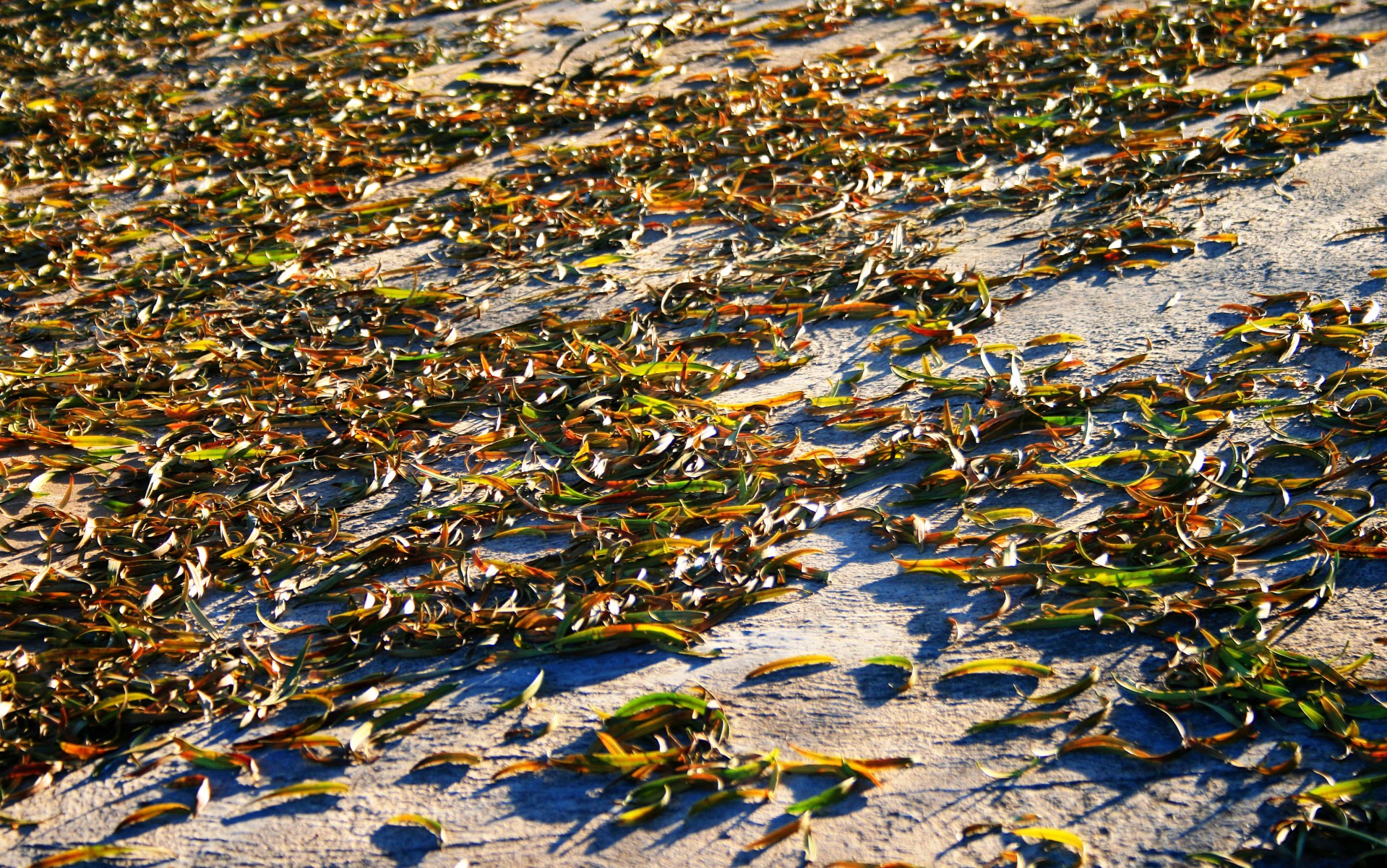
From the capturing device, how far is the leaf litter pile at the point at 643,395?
1.73 meters

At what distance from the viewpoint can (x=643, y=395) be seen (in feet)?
8.09

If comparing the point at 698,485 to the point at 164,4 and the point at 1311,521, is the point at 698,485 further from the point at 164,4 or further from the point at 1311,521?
the point at 164,4

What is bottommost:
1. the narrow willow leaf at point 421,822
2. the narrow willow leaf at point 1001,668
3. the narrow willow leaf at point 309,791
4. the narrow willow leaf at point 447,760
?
the narrow willow leaf at point 1001,668

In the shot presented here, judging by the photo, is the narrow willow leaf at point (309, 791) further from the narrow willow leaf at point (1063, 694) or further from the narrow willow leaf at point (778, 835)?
the narrow willow leaf at point (1063, 694)

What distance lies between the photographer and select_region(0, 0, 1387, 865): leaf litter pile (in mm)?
1729

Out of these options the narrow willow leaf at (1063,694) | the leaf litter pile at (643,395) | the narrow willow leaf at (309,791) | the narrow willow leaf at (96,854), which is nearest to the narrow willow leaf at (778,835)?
the leaf litter pile at (643,395)

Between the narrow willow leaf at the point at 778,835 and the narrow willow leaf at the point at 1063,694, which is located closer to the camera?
the narrow willow leaf at the point at 778,835

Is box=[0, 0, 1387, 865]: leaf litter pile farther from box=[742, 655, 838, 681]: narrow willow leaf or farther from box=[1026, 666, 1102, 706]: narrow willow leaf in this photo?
box=[742, 655, 838, 681]: narrow willow leaf

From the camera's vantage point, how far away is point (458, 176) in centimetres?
376

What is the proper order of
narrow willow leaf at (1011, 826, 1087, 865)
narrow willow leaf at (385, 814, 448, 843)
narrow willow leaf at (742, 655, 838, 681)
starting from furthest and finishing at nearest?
narrow willow leaf at (742, 655, 838, 681) → narrow willow leaf at (385, 814, 448, 843) → narrow willow leaf at (1011, 826, 1087, 865)

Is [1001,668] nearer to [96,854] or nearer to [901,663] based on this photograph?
[901,663]

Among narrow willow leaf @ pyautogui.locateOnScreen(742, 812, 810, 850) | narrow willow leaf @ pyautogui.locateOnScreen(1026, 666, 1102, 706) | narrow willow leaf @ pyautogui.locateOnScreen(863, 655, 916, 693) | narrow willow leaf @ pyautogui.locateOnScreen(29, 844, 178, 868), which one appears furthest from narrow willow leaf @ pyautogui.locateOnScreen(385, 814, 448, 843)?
→ narrow willow leaf @ pyautogui.locateOnScreen(1026, 666, 1102, 706)

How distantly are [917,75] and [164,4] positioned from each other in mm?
4121

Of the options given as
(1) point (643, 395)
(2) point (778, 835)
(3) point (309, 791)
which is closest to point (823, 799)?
(2) point (778, 835)
